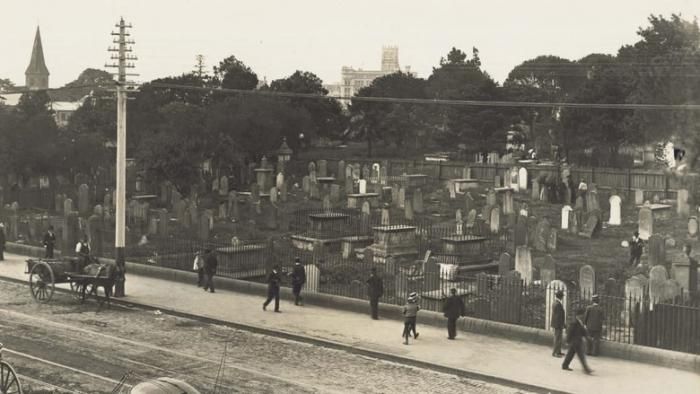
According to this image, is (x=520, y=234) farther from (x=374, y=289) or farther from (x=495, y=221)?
(x=374, y=289)

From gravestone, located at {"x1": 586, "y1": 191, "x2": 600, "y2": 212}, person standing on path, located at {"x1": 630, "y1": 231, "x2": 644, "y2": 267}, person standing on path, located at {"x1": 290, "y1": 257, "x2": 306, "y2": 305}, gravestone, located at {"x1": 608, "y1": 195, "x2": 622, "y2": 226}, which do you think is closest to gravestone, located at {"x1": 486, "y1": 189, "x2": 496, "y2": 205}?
gravestone, located at {"x1": 586, "y1": 191, "x2": 600, "y2": 212}

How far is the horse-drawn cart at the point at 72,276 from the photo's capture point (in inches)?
853

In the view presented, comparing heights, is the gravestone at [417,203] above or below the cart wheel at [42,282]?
above

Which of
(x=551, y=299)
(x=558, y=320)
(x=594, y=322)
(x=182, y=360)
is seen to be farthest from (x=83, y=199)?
(x=594, y=322)

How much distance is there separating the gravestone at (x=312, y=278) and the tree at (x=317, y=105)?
51.7 m

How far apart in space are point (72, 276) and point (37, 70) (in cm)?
10041

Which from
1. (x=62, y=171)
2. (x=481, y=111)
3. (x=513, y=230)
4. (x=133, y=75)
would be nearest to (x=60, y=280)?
(x=133, y=75)

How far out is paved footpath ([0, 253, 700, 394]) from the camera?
14930 millimetres

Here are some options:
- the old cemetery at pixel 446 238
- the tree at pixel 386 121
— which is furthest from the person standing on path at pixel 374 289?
the tree at pixel 386 121

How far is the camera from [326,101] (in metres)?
75.6

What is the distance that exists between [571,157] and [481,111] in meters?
7.44

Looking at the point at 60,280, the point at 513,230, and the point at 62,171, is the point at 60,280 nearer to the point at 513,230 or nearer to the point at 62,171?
the point at 513,230

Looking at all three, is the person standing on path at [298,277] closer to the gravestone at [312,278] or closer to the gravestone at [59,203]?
the gravestone at [312,278]

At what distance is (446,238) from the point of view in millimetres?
27609
